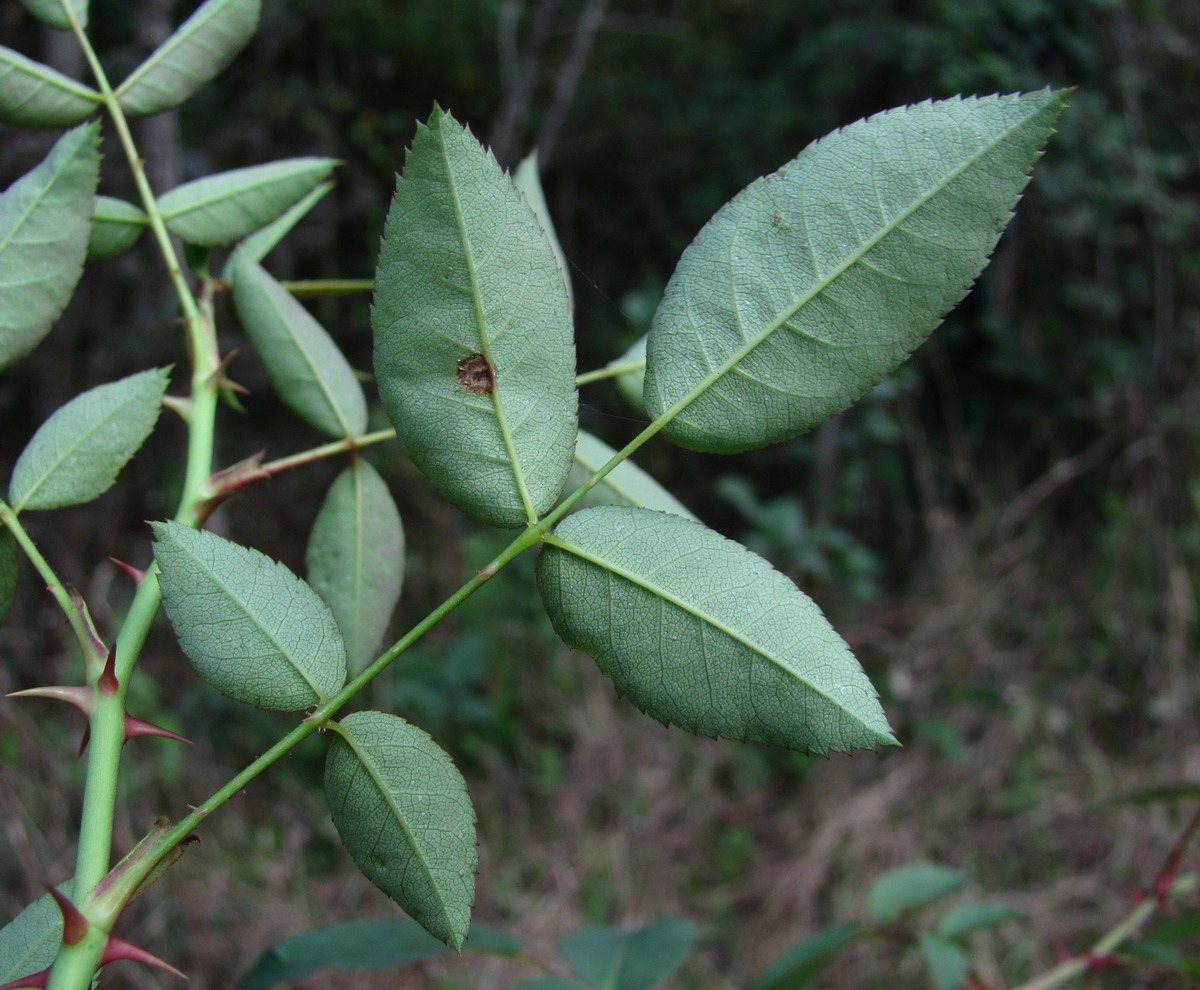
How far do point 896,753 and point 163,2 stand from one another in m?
2.95

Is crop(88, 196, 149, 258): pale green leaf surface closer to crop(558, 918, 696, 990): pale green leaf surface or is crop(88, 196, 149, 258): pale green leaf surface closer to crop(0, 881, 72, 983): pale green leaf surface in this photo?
crop(0, 881, 72, 983): pale green leaf surface

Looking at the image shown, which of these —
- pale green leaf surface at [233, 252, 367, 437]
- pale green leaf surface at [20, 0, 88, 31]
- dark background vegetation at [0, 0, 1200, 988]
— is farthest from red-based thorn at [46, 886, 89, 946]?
dark background vegetation at [0, 0, 1200, 988]

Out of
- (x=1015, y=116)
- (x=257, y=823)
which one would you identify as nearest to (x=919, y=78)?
(x=257, y=823)

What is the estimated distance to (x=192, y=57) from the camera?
539 millimetres

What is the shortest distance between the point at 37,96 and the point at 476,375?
31 centimetres

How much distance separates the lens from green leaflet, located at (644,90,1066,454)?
0.32 metres

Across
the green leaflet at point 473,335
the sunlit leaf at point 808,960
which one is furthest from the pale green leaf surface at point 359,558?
the sunlit leaf at point 808,960

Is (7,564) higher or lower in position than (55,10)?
lower

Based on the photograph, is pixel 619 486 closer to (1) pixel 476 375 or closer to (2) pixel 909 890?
(1) pixel 476 375

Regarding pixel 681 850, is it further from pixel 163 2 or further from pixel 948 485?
pixel 163 2

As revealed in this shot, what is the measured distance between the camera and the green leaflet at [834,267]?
1.04 feet

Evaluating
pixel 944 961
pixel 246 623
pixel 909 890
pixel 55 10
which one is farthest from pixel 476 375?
pixel 909 890

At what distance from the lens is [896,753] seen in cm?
314

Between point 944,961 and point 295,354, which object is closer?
point 295,354
